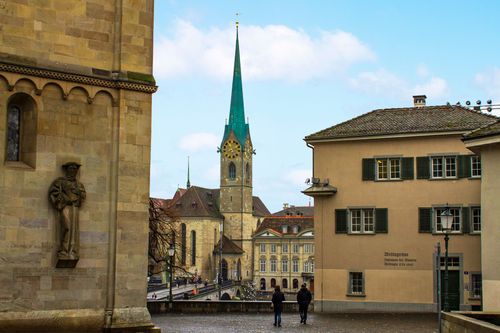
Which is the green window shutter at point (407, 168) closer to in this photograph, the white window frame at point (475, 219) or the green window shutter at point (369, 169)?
the green window shutter at point (369, 169)

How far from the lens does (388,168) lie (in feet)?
135

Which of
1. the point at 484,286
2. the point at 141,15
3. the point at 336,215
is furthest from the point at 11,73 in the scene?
the point at 336,215

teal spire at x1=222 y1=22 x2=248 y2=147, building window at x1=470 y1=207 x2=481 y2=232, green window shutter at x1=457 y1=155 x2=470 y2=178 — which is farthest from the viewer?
teal spire at x1=222 y1=22 x2=248 y2=147

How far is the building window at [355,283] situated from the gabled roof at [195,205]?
122024mm

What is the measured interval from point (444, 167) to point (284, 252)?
384 ft

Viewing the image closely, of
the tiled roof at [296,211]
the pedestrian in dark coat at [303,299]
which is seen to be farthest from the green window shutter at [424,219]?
the tiled roof at [296,211]

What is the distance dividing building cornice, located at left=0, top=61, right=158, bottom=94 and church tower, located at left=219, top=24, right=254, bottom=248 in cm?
14759

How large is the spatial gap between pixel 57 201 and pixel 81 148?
1333mm

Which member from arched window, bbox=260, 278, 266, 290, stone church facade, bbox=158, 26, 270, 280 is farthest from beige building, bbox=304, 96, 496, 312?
arched window, bbox=260, 278, 266, 290

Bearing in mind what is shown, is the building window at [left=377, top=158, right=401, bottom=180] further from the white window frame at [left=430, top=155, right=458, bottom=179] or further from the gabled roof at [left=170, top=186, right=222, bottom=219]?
the gabled roof at [left=170, top=186, right=222, bottom=219]

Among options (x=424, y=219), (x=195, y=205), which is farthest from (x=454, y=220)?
(x=195, y=205)

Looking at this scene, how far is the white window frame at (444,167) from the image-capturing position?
3969 centimetres

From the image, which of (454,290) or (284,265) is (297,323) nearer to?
(454,290)

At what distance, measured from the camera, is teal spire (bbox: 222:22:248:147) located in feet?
542
